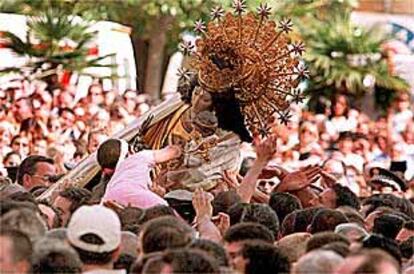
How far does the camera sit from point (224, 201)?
902 centimetres

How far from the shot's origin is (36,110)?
17.4 metres

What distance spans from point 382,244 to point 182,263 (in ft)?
4.06

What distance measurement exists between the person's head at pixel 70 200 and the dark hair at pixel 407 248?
5.88ft

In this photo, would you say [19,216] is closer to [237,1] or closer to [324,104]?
[237,1]

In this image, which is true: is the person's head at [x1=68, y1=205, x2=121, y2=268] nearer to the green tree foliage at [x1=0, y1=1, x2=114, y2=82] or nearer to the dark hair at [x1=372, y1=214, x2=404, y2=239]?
the dark hair at [x1=372, y1=214, x2=404, y2=239]

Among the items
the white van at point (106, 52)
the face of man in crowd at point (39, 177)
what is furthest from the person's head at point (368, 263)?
the white van at point (106, 52)

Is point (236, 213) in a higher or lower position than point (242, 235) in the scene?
lower

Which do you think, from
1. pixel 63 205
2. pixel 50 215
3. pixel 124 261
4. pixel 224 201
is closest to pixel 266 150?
pixel 224 201

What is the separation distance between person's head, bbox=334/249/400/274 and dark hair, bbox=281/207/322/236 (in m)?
2.21

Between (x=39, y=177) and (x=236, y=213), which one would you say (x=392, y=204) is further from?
(x=39, y=177)

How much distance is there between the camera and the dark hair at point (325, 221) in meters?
8.35

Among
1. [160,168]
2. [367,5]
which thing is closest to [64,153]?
[160,168]

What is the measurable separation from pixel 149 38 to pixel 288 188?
13.5 metres

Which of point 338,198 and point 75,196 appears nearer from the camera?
point 75,196
